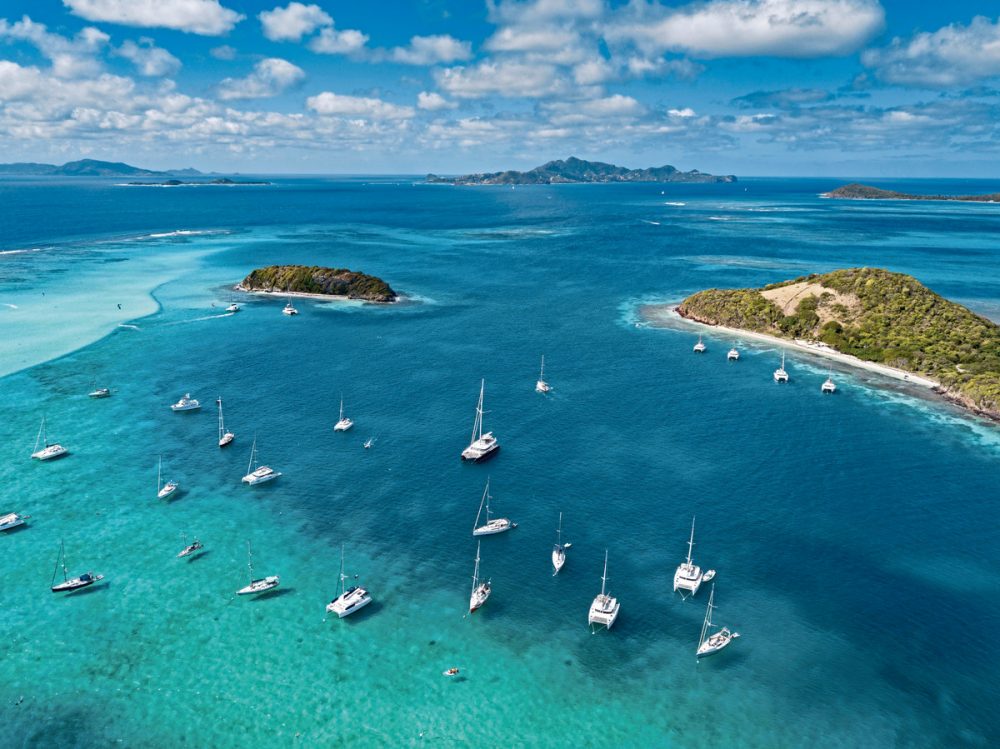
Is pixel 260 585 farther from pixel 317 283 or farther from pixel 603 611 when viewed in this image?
pixel 317 283

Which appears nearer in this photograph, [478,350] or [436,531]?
[436,531]

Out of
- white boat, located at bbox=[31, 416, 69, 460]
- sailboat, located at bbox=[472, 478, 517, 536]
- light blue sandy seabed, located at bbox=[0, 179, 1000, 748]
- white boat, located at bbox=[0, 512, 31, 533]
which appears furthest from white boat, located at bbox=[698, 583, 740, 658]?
white boat, located at bbox=[31, 416, 69, 460]

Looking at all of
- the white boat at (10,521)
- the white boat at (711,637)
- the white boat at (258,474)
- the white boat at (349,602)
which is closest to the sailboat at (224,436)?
the white boat at (258,474)

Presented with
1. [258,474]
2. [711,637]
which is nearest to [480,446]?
[258,474]

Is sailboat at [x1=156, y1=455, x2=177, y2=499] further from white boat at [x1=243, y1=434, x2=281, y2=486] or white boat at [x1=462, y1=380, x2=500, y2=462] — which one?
white boat at [x1=462, y1=380, x2=500, y2=462]

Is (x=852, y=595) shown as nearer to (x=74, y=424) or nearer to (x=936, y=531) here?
(x=936, y=531)

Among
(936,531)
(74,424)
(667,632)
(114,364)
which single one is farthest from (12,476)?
(936,531)
